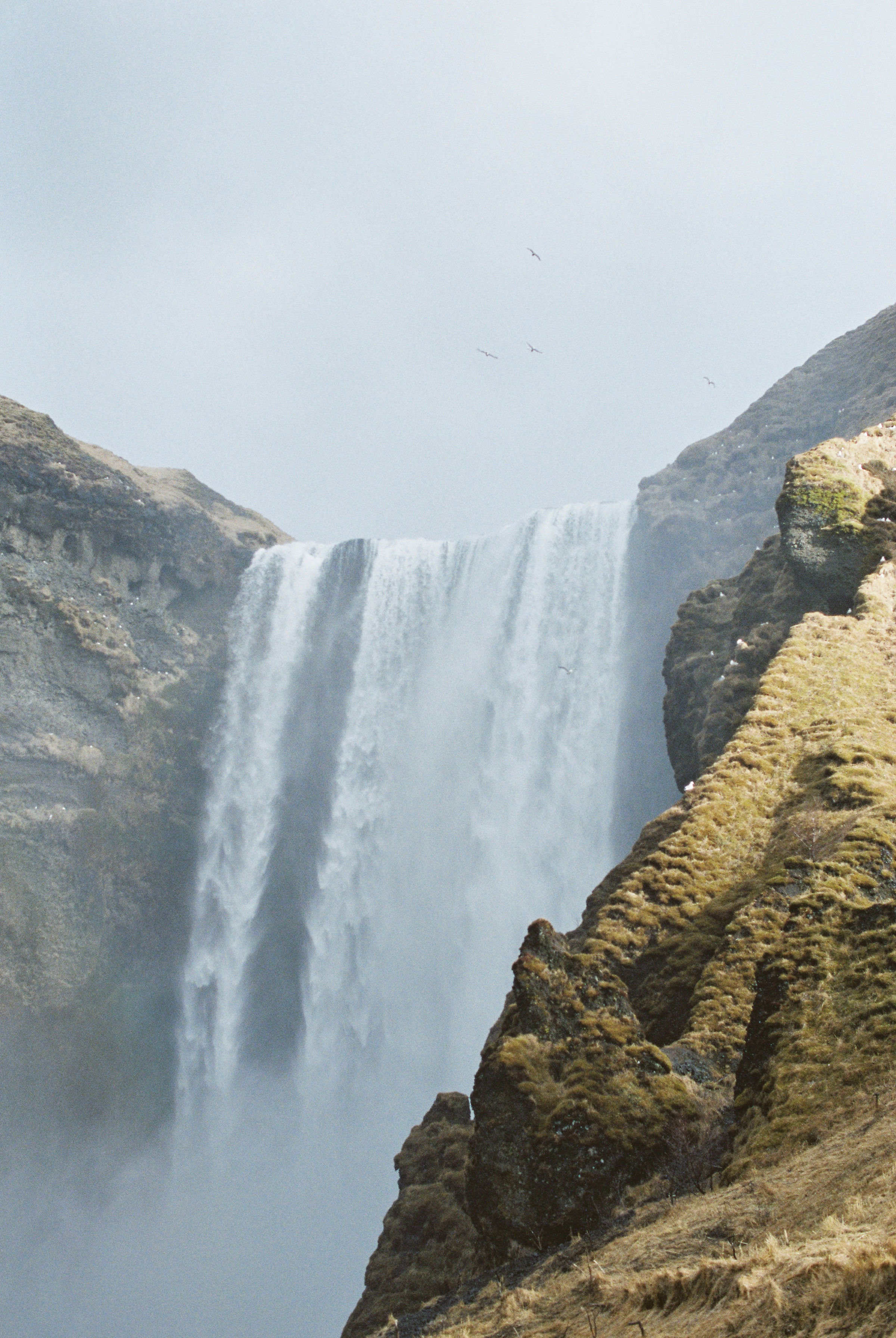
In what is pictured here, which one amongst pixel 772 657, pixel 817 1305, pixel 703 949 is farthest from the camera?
pixel 772 657

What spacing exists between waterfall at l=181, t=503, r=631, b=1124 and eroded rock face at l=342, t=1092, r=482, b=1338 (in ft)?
81.1

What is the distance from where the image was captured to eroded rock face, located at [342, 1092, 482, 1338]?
11.8m

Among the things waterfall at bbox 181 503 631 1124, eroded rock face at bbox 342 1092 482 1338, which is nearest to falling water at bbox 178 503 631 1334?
waterfall at bbox 181 503 631 1124

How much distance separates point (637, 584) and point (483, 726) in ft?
37.8

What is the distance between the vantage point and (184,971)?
44.5 metres

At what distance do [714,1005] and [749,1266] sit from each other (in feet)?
21.3

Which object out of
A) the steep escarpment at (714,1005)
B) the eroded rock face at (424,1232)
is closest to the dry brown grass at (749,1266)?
the steep escarpment at (714,1005)

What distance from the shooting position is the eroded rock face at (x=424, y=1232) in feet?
38.6

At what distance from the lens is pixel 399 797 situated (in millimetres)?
47094

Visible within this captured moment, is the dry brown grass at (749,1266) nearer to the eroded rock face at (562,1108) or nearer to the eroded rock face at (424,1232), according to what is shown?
the eroded rock face at (562,1108)

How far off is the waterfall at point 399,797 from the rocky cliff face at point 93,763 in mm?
1981

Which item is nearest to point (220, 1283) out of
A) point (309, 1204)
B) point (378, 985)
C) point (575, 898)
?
point (309, 1204)

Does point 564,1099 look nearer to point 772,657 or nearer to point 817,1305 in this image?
point 817,1305

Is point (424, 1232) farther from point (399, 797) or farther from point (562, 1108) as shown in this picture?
point (399, 797)
